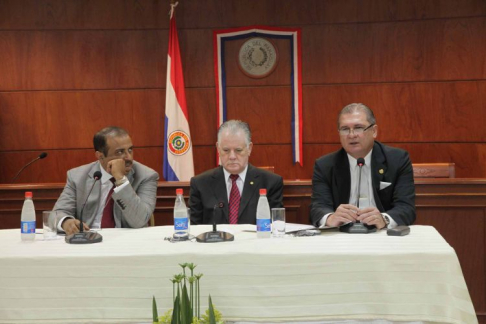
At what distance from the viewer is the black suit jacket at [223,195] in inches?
139

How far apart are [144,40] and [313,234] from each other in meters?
4.64

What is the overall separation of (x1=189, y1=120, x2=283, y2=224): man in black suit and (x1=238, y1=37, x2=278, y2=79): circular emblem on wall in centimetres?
336

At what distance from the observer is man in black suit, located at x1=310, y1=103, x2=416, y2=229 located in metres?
3.40

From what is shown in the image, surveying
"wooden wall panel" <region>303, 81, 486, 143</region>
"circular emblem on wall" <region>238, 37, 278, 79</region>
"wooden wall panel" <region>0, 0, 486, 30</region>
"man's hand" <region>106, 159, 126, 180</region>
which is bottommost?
"man's hand" <region>106, 159, 126, 180</region>

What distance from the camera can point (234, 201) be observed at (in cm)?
359

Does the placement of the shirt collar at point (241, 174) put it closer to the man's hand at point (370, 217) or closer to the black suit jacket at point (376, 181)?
the black suit jacket at point (376, 181)

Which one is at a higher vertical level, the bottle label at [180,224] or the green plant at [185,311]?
the bottle label at [180,224]

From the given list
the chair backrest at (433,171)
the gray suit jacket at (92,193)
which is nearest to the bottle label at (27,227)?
the gray suit jacket at (92,193)

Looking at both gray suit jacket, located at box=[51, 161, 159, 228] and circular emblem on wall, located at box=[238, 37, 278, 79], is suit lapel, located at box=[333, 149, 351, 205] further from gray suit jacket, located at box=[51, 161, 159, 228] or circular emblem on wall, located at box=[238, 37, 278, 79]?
circular emblem on wall, located at box=[238, 37, 278, 79]

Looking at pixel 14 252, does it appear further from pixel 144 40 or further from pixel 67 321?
pixel 144 40

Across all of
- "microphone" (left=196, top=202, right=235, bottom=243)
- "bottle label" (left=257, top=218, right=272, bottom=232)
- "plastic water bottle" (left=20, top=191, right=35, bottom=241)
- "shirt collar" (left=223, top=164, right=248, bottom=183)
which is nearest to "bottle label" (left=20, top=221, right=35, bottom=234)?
"plastic water bottle" (left=20, top=191, right=35, bottom=241)

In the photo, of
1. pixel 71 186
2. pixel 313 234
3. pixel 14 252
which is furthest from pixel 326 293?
pixel 71 186

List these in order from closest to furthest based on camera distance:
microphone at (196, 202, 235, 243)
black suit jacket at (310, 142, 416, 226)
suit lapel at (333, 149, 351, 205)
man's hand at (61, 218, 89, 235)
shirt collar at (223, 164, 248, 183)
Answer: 1. microphone at (196, 202, 235, 243)
2. man's hand at (61, 218, 89, 235)
3. black suit jacket at (310, 142, 416, 226)
4. suit lapel at (333, 149, 351, 205)
5. shirt collar at (223, 164, 248, 183)

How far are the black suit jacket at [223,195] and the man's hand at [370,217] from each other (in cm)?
79
